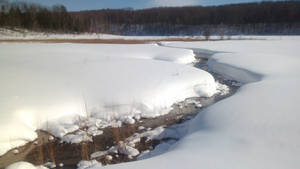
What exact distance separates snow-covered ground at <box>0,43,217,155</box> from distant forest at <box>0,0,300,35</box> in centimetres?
2564

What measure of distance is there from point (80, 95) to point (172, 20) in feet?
184

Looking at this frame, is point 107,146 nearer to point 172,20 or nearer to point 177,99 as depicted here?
point 177,99

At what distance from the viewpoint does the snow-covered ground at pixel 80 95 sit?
10.3ft

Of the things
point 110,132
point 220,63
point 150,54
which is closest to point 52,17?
point 150,54

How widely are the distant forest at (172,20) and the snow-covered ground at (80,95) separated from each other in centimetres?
2564

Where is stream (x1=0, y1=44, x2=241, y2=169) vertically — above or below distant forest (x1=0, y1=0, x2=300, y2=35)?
below

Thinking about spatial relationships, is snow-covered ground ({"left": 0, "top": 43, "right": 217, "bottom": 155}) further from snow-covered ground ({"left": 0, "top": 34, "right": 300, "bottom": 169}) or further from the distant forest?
the distant forest

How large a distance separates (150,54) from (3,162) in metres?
8.32

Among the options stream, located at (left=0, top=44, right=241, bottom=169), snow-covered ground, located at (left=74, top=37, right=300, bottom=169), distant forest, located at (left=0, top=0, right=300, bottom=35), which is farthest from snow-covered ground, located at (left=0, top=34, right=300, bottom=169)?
distant forest, located at (left=0, top=0, right=300, bottom=35)

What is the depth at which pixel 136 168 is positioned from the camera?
5.88 ft

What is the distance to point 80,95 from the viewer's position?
3.85 meters

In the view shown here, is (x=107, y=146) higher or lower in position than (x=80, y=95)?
lower

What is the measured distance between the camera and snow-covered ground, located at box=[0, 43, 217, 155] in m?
3.15

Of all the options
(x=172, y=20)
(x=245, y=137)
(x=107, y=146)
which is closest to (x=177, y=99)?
(x=107, y=146)
